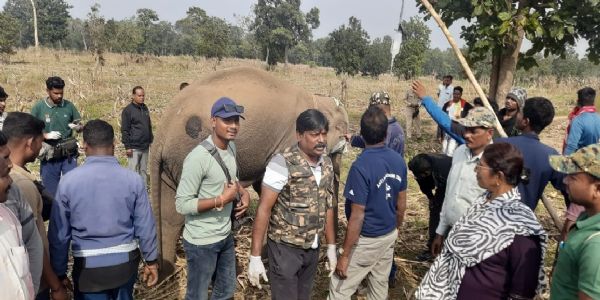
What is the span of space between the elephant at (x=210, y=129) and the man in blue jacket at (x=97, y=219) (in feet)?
4.63

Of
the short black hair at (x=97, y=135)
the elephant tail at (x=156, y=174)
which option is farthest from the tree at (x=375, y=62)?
the short black hair at (x=97, y=135)

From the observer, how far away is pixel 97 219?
2648mm

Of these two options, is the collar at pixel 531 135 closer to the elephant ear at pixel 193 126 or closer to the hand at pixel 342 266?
the hand at pixel 342 266

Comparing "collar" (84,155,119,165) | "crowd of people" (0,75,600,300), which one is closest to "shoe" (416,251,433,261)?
"crowd of people" (0,75,600,300)

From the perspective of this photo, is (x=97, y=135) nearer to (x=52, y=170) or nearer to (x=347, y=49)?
(x=52, y=170)

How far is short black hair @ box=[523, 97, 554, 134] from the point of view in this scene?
326 centimetres

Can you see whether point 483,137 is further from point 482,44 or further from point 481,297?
point 482,44

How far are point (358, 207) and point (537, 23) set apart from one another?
3.87 metres

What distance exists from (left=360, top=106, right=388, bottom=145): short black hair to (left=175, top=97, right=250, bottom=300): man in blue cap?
3.09 ft

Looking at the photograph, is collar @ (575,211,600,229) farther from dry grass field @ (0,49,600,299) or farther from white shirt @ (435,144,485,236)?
dry grass field @ (0,49,600,299)

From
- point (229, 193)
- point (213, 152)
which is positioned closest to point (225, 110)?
point (213, 152)

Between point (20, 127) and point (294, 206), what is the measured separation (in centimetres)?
186

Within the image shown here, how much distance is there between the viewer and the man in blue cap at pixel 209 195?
9.99ft

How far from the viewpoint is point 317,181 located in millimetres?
2967
